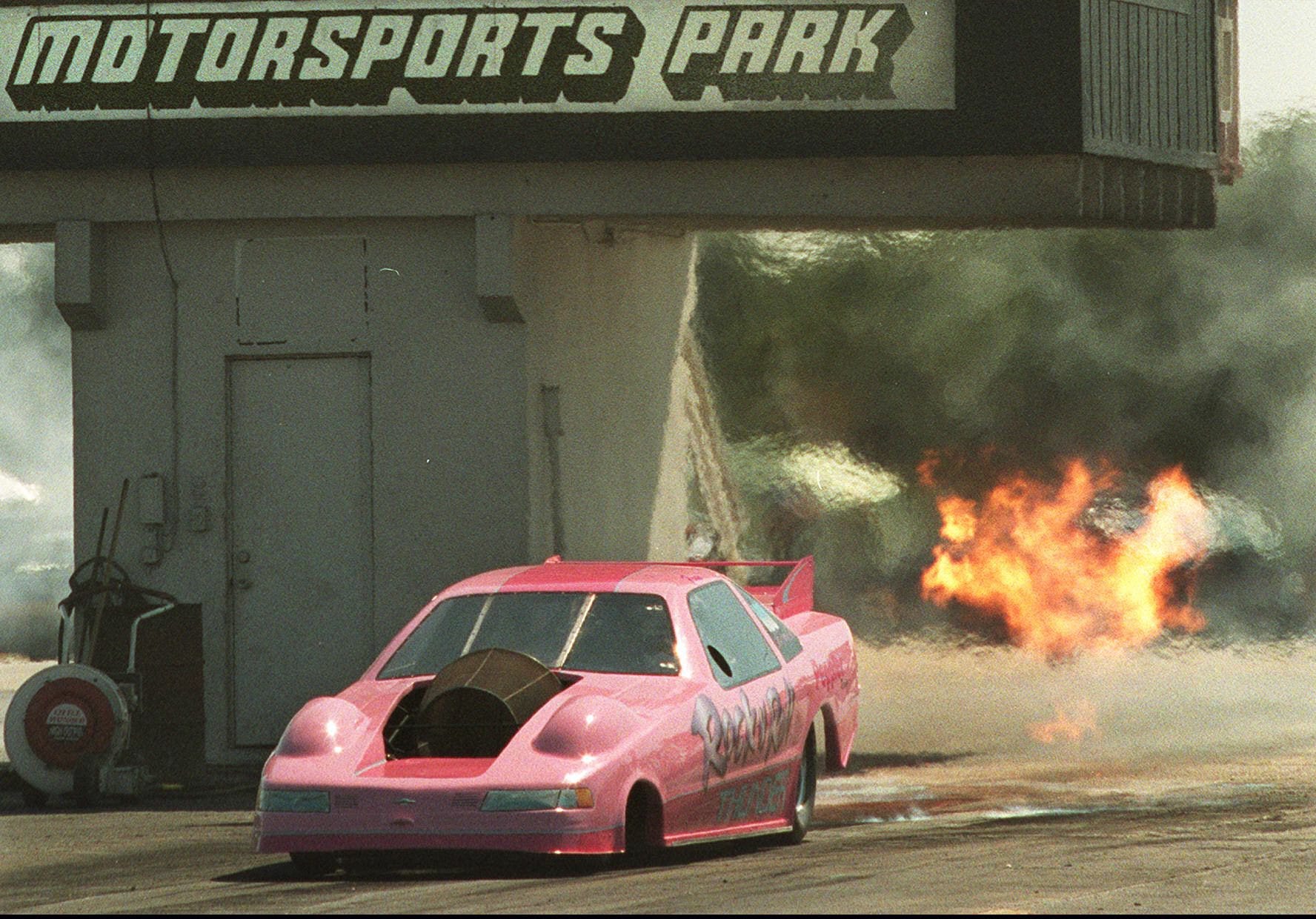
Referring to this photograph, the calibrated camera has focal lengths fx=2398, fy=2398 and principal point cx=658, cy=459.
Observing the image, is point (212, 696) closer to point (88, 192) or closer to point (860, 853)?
point (88, 192)

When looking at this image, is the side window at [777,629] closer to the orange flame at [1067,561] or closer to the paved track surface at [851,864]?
the paved track surface at [851,864]

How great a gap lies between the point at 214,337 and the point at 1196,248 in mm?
12953

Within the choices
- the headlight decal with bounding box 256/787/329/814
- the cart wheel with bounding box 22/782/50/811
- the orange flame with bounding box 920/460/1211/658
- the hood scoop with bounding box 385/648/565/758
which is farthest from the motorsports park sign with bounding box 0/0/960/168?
the headlight decal with bounding box 256/787/329/814

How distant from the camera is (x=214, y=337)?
51.0 ft

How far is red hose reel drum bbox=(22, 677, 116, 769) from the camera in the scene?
14125mm

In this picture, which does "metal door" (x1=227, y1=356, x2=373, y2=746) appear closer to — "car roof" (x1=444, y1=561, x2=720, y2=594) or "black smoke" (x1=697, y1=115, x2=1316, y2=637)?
"car roof" (x1=444, y1=561, x2=720, y2=594)

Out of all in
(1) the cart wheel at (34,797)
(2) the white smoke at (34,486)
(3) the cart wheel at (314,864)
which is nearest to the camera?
(3) the cart wheel at (314,864)

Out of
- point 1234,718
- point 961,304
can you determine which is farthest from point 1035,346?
point 1234,718

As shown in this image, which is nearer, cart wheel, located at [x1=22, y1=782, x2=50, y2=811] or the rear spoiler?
the rear spoiler

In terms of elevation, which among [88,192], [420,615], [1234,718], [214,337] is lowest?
[1234,718]

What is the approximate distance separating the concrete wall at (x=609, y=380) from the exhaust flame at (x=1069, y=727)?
3223 millimetres

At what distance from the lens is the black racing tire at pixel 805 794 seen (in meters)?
11.4

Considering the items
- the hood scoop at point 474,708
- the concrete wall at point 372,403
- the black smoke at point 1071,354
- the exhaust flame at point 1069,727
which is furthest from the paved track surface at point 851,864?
the black smoke at point 1071,354

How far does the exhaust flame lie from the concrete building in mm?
4327
